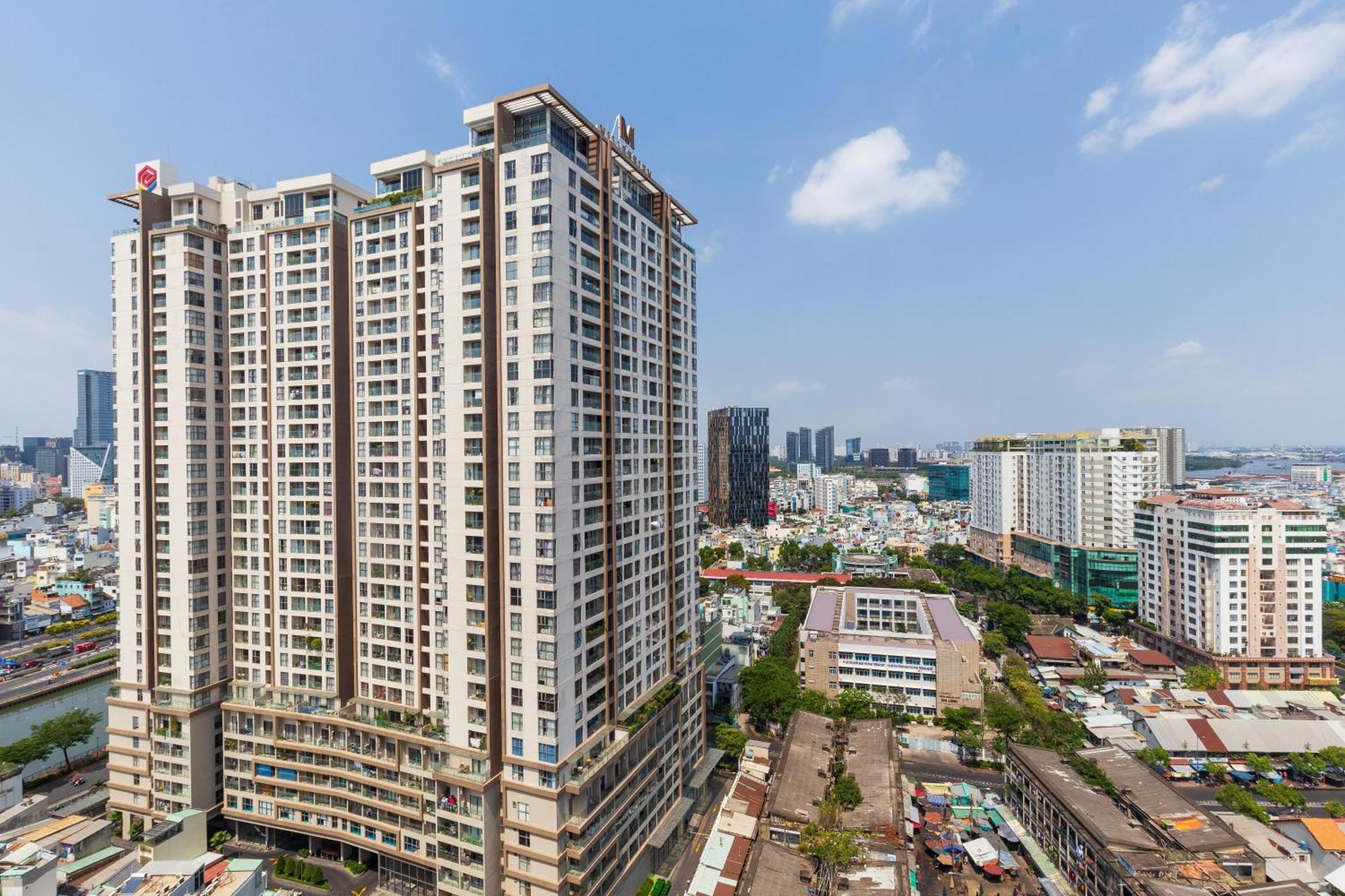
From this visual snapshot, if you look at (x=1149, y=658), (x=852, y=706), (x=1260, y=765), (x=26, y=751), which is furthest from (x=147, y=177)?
(x=1149, y=658)

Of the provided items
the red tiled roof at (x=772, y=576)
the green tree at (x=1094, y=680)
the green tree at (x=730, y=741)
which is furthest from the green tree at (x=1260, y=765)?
the red tiled roof at (x=772, y=576)

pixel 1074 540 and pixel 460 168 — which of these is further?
pixel 1074 540

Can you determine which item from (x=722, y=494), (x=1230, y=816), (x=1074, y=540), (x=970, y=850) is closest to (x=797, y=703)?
(x=970, y=850)

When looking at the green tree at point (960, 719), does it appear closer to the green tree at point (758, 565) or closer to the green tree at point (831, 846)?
the green tree at point (831, 846)

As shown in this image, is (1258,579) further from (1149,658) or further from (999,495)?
(999,495)

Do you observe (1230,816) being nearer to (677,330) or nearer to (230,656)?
(677,330)

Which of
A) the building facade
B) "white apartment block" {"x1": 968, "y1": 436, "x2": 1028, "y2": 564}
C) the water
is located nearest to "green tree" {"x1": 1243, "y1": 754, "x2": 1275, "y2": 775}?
the building facade
